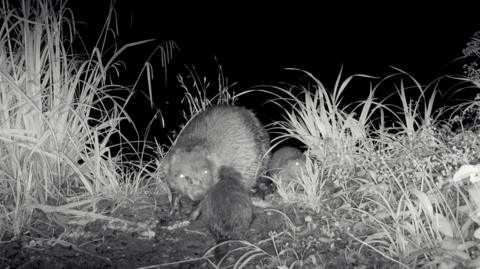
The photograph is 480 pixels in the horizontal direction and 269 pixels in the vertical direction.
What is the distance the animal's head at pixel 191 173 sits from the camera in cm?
416

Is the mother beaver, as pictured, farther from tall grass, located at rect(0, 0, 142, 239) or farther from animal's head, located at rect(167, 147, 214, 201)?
tall grass, located at rect(0, 0, 142, 239)

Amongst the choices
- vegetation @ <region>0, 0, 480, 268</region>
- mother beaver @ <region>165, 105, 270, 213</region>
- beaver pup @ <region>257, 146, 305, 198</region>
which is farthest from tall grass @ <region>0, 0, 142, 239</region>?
beaver pup @ <region>257, 146, 305, 198</region>

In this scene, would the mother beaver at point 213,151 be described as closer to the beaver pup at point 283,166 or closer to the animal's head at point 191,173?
the animal's head at point 191,173

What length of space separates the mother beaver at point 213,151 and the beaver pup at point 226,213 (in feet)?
1.12

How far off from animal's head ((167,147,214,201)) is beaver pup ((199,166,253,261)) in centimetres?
30

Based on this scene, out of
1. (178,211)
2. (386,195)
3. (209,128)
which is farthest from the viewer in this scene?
(209,128)

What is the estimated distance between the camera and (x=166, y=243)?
11.7 feet

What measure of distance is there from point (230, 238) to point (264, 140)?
1911 millimetres

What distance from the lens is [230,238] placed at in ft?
11.6

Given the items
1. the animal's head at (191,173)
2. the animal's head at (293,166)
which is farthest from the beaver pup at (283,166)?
the animal's head at (191,173)

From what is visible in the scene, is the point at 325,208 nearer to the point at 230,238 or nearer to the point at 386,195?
the point at 386,195

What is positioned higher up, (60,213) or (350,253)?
(350,253)

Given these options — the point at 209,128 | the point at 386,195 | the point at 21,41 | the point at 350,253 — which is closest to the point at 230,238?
the point at 350,253

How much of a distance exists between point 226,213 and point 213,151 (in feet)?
3.23
